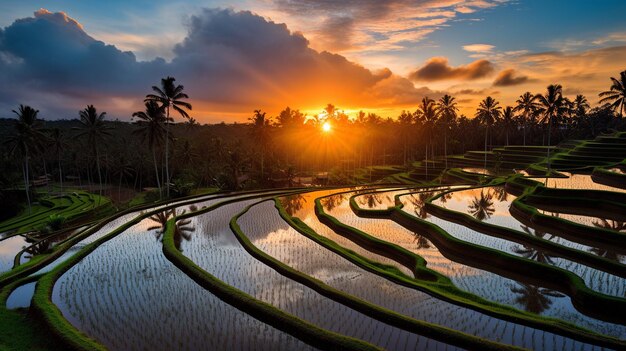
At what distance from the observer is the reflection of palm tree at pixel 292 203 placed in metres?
A: 32.9

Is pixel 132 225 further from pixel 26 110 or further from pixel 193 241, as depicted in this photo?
pixel 26 110

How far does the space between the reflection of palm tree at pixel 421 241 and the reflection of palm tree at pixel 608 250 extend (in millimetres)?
8133

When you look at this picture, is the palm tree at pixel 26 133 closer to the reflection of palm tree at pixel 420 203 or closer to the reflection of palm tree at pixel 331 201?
the reflection of palm tree at pixel 331 201

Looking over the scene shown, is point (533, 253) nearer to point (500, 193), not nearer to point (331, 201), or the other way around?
point (500, 193)

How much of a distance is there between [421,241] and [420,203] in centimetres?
1244

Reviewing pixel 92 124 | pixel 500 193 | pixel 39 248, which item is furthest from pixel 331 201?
pixel 92 124

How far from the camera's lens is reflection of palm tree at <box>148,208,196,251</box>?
23.2m

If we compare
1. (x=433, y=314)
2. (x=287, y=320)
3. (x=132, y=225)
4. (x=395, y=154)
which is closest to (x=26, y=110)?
(x=132, y=225)

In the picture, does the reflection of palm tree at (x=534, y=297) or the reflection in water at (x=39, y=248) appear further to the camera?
the reflection in water at (x=39, y=248)

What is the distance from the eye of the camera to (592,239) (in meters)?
20.6

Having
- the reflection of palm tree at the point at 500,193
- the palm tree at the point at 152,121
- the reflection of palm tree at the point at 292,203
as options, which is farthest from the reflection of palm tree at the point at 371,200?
the palm tree at the point at 152,121

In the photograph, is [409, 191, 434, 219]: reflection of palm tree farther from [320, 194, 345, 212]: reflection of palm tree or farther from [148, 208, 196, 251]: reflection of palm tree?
[148, 208, 196, 251]: reflection of palm tree

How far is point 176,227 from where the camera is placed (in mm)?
26094

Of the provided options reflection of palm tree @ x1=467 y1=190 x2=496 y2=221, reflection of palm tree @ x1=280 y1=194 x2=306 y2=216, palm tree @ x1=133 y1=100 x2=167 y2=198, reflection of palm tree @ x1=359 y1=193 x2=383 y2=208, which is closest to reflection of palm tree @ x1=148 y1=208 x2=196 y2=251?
reflection of palm tree @ x1=280 y1=194 x2=306 y2=216
